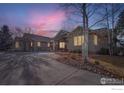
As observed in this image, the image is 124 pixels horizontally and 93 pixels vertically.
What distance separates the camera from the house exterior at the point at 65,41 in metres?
4.06

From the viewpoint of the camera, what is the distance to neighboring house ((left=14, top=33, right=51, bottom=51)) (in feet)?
13.5

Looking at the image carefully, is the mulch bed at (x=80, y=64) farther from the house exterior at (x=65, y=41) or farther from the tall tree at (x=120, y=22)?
the tall tree at (x=120, y=22)

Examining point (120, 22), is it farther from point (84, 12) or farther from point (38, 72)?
point (38, 72)

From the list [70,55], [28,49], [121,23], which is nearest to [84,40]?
[70,55]

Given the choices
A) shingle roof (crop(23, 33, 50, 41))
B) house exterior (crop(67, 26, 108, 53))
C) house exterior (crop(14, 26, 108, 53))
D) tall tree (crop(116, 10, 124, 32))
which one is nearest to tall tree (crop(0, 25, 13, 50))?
house exterior (crop(14, 26, 108, 53))

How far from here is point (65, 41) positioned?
4.18 m

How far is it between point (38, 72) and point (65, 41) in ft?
2.14

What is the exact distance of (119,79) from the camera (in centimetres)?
400

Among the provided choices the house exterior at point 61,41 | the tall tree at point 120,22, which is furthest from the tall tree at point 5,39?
the tall tree at point 120,22

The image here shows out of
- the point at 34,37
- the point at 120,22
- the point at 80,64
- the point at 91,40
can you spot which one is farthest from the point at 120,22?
the point at 34,37

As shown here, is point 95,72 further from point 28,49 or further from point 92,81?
point 28,49

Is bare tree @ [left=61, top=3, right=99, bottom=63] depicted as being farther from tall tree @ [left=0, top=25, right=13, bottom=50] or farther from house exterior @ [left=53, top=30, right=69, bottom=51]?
tall tree @ [left=0, top=25, right=13, bottom=50]

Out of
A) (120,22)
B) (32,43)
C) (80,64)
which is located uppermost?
(120,22)

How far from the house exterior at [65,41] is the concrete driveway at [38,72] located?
0.13 m
